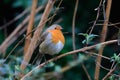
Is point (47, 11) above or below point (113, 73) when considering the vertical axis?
above

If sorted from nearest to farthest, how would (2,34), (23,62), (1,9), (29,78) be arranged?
(29,78) < (23,62) < (2,34) < (1,9)

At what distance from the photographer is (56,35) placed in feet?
10.0

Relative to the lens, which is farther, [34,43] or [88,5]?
[88,5]

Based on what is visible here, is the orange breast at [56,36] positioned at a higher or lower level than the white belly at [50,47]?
higher

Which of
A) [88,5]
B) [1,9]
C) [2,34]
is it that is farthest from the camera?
[1,9]

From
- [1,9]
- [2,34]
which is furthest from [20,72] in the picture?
[1,9]

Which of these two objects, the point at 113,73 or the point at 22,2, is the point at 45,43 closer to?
the point at 113,73

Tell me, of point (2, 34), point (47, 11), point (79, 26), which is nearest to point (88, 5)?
point (79, 26)

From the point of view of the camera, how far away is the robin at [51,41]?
9.68 feet

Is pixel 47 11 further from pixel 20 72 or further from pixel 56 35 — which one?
pixel 56 35

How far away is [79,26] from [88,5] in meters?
0.22

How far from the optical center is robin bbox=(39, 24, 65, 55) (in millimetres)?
2951

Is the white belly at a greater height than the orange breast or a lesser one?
lesser

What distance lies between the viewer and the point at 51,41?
303cm
